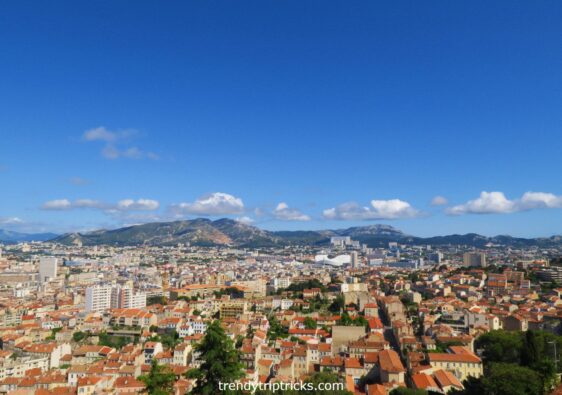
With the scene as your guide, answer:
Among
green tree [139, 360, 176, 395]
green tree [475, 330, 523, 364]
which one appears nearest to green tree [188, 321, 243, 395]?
green tree [139, 360, 176, 395]

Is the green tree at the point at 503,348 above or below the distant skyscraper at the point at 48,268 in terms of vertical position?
above

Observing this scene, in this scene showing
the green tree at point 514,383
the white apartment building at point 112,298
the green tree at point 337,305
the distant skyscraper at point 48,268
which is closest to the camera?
the green tree at point 514,383

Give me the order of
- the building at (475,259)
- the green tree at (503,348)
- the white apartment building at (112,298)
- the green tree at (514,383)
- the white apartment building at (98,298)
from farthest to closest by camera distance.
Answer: the building at (475,259) < the white apartment building at (112,298) < the white apartment building at (98,298) < the green tree at (503,348) < the green tree at (514,383)

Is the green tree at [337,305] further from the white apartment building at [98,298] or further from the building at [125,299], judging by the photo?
the white apartment building at [98,298]

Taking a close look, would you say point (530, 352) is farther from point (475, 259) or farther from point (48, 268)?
point (48, 268)

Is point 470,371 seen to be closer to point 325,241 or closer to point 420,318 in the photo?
point 420,318

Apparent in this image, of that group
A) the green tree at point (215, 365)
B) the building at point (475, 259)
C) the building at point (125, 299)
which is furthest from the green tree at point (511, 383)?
the building at point (475, 259)

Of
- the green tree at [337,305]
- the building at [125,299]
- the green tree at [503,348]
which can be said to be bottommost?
the building at [125,299]

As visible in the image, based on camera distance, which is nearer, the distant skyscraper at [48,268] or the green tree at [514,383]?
the green tree at [514,383]

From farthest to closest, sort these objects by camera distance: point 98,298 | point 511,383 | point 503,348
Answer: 1. point 98,298
2. point 503,348
3. point 511,383

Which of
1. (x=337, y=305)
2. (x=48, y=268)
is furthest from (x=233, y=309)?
(x=48, y=268)
